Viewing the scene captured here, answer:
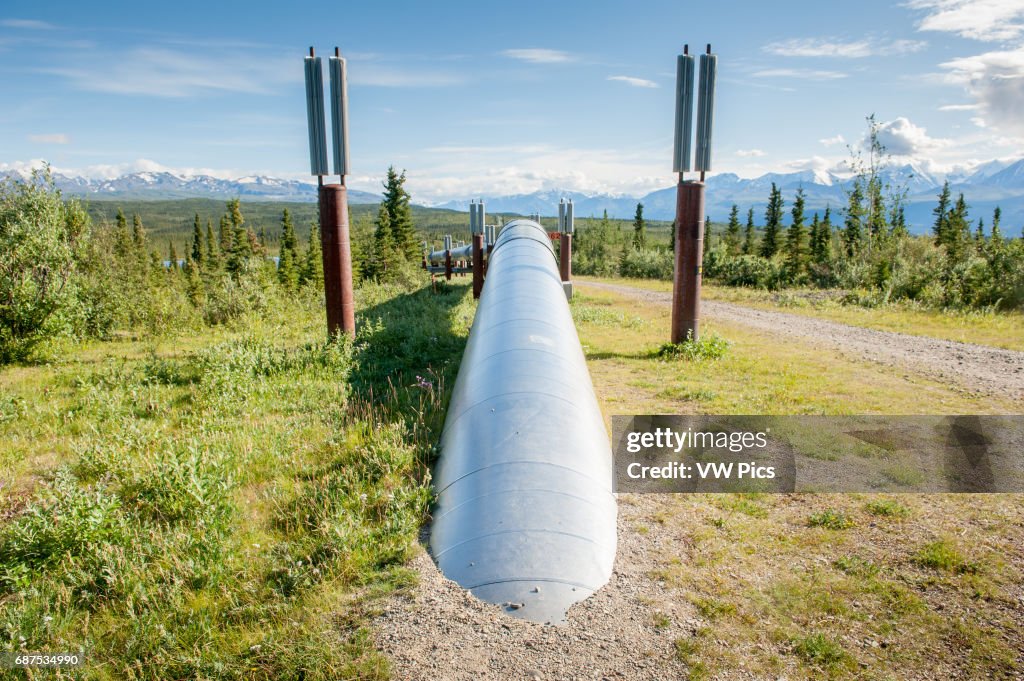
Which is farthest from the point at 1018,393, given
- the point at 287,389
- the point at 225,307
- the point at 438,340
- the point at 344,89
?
the point at 225,307

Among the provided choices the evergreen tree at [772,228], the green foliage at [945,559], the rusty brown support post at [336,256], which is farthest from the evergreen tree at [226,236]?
the green foliage at [945,559]

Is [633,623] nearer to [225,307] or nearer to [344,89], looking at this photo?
[344,89]

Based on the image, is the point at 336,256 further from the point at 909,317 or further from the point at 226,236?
the point at 226,236

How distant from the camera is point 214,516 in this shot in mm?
4754

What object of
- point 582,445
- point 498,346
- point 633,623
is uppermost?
point 498,346

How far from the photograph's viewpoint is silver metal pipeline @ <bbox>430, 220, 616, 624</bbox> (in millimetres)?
3795

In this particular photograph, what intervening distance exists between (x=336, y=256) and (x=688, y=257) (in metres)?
6.62

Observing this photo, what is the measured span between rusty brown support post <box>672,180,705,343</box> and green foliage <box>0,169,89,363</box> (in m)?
12.7

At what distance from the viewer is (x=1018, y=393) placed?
8.79 meters

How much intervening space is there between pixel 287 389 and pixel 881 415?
8510mm

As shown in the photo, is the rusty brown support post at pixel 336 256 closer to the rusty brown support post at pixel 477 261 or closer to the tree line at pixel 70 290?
the tree line at pixel 70 290

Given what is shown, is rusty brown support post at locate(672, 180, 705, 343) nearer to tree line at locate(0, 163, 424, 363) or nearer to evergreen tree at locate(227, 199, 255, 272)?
tree line at locate(0, 163, 424, 363)

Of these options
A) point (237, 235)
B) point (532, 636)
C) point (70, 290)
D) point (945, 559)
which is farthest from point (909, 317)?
point (237, 235)

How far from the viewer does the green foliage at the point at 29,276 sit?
11.6m
